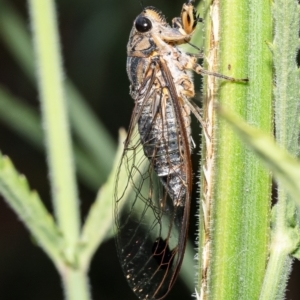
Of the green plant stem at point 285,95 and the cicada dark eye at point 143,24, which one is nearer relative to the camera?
the green plant stem at point 285,95

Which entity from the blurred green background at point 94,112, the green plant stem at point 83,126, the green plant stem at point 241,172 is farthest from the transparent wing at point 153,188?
the blurred green background at point 94,112

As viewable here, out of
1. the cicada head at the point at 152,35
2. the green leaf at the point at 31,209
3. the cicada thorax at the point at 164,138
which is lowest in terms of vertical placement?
the green leaf at the point at 31,209

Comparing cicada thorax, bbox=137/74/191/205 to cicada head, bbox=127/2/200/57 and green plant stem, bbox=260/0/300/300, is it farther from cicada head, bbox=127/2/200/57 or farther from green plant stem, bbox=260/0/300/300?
green plant stem, bbox=260/0/300/300

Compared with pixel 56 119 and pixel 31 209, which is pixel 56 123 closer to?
pixel 56 119

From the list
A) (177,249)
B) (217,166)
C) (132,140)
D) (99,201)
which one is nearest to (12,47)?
(132,140)

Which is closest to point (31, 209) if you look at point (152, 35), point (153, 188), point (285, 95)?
point (153, 188)

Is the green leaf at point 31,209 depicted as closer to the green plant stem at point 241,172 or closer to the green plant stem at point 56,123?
the green plant stem at point 56,123

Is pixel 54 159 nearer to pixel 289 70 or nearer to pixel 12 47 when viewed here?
pixel 289 70

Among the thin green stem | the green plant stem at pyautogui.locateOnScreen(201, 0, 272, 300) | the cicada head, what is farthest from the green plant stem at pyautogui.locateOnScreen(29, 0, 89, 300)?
the green plant stem at pyautogui.locateOnScreen(201, 0, 272, 300)
